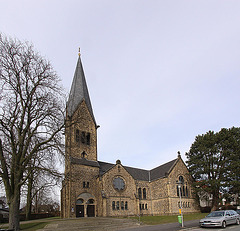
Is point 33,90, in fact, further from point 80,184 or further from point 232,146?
point 232,146

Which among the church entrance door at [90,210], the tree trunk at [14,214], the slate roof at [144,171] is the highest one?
the slate roof at [144,171]

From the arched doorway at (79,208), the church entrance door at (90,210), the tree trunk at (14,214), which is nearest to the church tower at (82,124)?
the arched doorway at (79,208)

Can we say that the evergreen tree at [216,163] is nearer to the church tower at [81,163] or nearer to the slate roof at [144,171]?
the slate roof at [144,171]

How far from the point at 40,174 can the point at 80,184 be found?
14.6 m

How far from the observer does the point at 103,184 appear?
3256 cm

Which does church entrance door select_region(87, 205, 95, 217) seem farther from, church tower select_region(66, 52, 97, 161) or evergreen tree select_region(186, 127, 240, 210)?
evergreen tree select_region(186, 127, 240, 210)

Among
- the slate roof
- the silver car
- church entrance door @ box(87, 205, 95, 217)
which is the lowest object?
church entrance door @ box(87, 205, 95, 217)

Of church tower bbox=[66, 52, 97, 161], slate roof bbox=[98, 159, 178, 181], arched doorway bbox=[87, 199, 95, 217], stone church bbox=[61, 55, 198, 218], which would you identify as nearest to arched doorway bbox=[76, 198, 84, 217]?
stone church bbox=[61, 55, 198, 218]

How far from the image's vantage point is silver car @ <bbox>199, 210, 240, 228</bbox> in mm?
16156

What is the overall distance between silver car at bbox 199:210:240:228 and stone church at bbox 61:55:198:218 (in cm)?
1121

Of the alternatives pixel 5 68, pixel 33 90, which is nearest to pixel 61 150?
pixel 33 90

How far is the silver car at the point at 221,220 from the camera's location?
16.2 m

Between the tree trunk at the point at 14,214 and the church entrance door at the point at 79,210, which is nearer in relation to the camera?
the tree trunk at the point at 14,214

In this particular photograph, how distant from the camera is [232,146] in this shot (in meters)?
37.5
